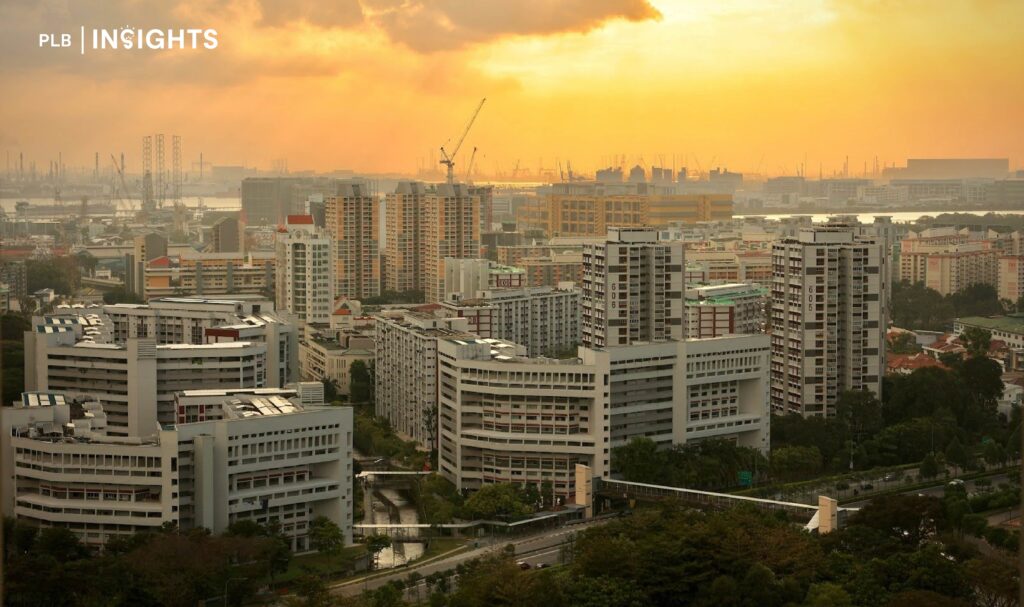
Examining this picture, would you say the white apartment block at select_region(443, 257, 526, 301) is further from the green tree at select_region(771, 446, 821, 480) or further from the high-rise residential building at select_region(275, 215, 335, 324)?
the green tree at select_region(771, 446, 821, 480)

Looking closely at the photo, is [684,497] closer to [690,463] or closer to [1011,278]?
[690,463]

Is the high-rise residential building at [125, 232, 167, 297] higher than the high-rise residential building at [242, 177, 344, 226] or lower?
lower

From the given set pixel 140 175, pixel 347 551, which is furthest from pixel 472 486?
pixel 140 175

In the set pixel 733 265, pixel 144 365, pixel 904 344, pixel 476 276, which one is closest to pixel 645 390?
pixel 144 365

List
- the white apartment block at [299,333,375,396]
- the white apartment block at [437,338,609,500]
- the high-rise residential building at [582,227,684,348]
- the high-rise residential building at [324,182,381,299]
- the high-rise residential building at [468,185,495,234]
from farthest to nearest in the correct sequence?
the high-rise residential building at [468,185,495,234], the high-rise residential building at [324,182,381,299], the white apartment block at [299,333,375,396], the high-rise residential building at [582,227,684,348], the white apartment block at [437,338,609,500]

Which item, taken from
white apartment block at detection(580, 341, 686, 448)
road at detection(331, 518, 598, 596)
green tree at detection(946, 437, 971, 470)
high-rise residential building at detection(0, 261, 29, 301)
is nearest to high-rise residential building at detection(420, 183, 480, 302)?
high-rise residential building at detection(0, 261, 29, 301)

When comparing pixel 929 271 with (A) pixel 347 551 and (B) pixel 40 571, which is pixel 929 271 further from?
(B) pixel 40 571
